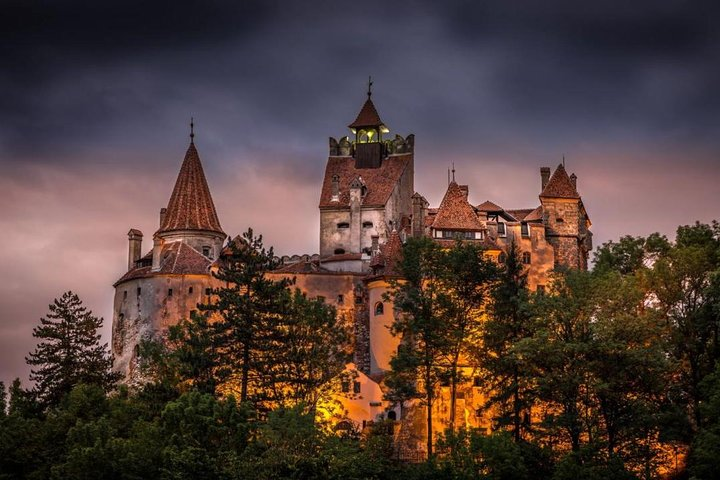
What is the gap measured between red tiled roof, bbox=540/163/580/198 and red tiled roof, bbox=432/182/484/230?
644 centimetres

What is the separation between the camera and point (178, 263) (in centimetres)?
9350

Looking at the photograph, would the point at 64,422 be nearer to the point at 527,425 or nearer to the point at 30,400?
the point at 30,400

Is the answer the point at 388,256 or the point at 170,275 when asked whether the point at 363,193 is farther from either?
the point at 170,275

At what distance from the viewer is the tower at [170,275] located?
92188mm

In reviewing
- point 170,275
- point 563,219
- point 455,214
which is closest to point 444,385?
point 455,214

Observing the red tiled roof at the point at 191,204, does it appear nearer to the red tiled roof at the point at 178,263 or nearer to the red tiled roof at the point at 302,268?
the red tiled roof at the point at 178,263

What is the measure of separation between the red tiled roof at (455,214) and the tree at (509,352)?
15.0 meters

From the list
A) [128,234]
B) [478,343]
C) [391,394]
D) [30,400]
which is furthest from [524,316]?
[128,234]

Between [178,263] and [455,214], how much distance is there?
19481 mm

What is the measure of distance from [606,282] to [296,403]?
17.0 meters

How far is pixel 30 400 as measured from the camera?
78.2 metres

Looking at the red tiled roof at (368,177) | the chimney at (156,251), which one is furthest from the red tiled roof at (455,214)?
the chimney at (156,251)

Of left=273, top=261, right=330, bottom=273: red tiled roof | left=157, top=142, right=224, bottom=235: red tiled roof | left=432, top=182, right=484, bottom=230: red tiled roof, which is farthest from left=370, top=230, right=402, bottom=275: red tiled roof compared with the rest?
left=157, top=142, right=224, bottom=235: red tiled roof

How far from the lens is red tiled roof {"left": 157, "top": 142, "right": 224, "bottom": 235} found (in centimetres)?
9706
